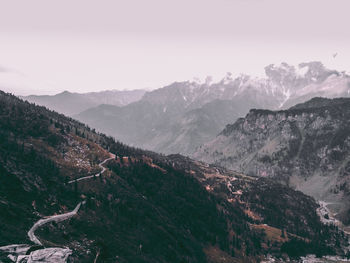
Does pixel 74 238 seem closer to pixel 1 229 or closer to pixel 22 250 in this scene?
pixel 1 229

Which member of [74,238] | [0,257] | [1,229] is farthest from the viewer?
[74,238]

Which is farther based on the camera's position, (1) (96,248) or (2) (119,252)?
(2) (119,252)

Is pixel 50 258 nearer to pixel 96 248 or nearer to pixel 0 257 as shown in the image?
pixel 0 257

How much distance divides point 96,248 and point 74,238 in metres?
12.8

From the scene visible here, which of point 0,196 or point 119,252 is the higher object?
point 0,196

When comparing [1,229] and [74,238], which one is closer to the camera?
[1,229]

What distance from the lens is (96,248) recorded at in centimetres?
18488

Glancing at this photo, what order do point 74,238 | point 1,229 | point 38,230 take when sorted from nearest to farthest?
point 1,229 → point 38,230 → point 74,238

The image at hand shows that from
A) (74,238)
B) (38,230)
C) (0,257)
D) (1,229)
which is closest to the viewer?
(0,257)

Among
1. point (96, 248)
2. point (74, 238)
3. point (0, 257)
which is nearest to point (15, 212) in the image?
point (74, 238)

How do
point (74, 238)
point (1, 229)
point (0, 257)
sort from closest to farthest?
1. point (0, 257)
2. point (1, 229)
3. point (74, 238)

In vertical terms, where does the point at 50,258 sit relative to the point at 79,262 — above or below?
above

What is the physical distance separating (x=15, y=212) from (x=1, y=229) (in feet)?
80.7

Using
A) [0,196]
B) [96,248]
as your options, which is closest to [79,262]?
[96,248]
